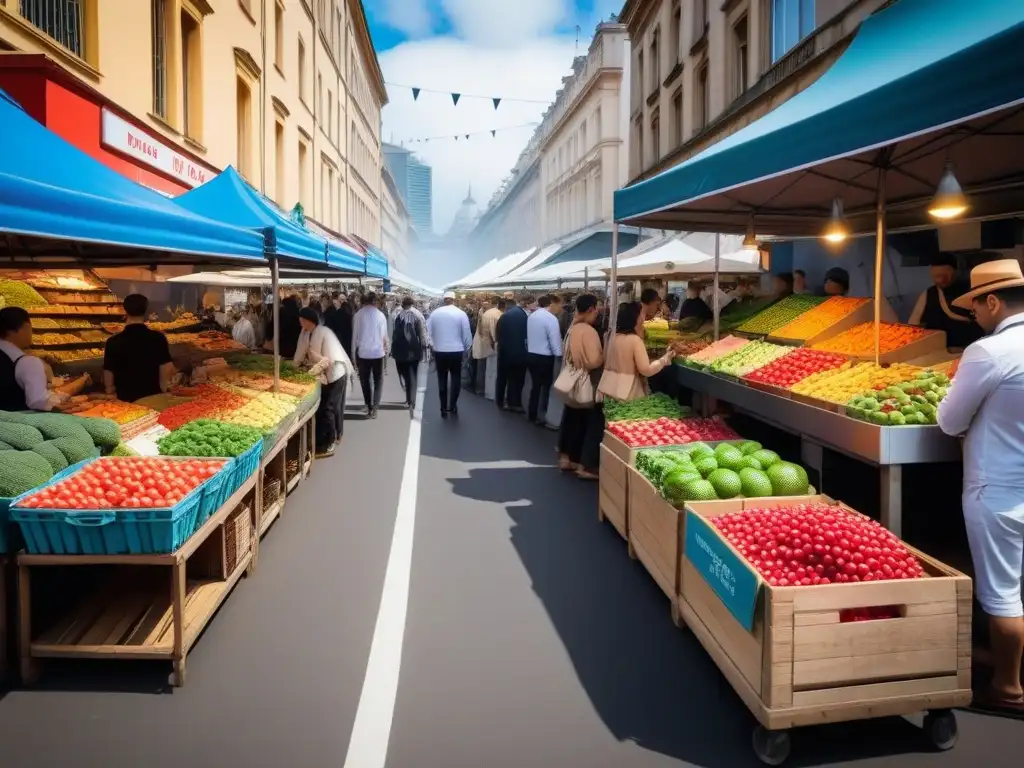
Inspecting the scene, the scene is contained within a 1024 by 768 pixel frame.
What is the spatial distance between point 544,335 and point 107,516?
29.2 feet

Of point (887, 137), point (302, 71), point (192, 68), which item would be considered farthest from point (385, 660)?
point (302, 71)

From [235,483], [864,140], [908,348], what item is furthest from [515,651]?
[908,348]

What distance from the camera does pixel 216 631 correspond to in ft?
15.7

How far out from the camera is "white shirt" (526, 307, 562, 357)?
1250 centimetres

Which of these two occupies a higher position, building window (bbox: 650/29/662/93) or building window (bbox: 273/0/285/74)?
building window (bbox: 650/29/662/93)

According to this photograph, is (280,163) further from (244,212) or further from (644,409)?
(644,409)

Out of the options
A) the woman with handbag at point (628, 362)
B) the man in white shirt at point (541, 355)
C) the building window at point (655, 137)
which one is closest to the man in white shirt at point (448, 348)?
the man in white shirt at point (541, 355)

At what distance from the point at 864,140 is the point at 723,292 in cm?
1689

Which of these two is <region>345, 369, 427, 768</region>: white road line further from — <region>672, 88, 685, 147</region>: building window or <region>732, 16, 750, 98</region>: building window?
<region>672, 88, 685, 147</region>: building window

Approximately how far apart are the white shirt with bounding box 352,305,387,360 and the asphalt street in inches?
276

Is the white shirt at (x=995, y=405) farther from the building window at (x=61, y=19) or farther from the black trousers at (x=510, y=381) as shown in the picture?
the building window at (x=61, y=19)

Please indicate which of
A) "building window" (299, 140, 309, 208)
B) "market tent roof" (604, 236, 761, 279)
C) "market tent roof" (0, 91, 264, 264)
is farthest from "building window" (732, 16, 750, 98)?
"market tent roof" (0, 91, 264, 264)

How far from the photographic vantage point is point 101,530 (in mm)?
4152

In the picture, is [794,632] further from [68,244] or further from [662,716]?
[68,244]
